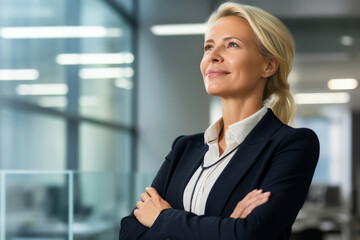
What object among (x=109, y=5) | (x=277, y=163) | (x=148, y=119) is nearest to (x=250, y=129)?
(x=277, y=163)

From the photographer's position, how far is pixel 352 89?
22.1 ft

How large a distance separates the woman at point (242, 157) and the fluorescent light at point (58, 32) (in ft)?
11.6

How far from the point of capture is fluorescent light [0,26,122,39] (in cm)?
483

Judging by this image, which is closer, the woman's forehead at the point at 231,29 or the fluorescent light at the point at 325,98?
the woman's forehead at the point at 231,29

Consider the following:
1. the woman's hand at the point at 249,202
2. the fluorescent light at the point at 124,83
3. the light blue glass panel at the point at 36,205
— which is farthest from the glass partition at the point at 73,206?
the fluorescent light at the point at 124,83

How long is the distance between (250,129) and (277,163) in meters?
0.16

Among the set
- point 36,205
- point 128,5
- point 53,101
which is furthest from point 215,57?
point 128,5

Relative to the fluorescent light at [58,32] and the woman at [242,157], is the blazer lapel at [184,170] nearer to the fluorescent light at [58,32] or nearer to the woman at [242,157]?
the woman at [242,157]

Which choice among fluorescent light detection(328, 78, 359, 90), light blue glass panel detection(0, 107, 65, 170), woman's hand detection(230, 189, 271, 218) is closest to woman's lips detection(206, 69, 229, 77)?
woman's hand detection(230, 189, 271, 218)

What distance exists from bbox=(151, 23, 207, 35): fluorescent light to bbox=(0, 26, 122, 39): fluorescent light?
2.15ft

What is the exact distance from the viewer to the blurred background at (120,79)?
191 inches

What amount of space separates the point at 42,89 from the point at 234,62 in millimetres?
3867

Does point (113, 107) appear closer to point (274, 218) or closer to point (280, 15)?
point (280, 15)

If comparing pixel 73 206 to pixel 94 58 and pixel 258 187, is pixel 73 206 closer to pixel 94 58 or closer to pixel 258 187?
pixel 258 187
